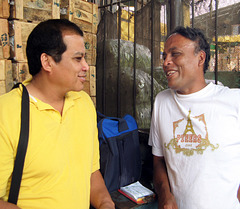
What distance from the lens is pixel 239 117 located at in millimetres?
1631

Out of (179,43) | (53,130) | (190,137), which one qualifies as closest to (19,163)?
(53,130)

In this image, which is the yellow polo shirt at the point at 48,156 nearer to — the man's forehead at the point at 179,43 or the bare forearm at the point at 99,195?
the bare forearm at the point at 99,195

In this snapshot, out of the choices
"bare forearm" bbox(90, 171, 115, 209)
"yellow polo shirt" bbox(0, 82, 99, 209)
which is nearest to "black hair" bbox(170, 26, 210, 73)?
"yellow polo shirt" bbox(0, 82, 99, 209)

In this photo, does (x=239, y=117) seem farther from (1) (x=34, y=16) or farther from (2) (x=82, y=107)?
(1) (x=34, y=16)

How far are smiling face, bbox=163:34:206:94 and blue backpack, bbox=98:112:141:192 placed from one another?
0.68 meters

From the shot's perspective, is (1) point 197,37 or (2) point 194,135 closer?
(2) point 194,135

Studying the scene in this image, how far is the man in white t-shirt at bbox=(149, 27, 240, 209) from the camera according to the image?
1.59 meters

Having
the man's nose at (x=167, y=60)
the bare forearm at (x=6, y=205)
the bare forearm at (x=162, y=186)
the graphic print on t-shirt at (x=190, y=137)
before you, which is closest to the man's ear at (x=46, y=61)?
the bare forearm at (x=6, y=205)

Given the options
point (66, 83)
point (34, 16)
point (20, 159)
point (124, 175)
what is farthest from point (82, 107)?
point (34, 16)

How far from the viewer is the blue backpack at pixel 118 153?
2.03m

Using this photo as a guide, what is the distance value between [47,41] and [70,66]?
0.20 m

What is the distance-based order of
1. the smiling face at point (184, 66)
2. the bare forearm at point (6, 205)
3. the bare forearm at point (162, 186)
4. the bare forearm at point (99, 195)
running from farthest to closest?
the smiling face at point (184, 66)
the bare forearm at point (162, 186)
the bare forearm at point (99, 195)
the bare forearm at point (6, 205)

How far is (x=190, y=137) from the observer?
1.69 m

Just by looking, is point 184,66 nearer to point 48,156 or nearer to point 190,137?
point 190,137
